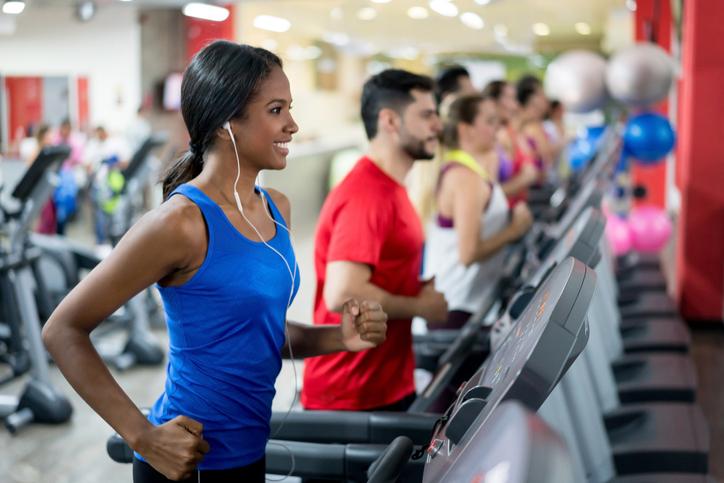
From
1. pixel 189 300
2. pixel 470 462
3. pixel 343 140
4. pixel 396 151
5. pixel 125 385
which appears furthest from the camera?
pixel 343 140

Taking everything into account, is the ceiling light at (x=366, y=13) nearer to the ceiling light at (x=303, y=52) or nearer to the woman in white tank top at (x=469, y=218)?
the ceiling light at (x=303, y=52)

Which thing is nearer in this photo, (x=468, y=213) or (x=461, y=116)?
(x=468, y=213)

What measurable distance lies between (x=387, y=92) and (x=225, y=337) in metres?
1.24

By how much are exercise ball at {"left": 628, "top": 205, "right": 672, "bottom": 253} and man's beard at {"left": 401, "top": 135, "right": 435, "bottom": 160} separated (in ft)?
13.2

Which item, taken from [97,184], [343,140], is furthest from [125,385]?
[343,140]

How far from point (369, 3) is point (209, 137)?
10708 millimetres

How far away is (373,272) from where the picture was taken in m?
2.21

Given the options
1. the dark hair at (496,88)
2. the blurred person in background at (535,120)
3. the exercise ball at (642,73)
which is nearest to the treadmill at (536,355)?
the dark hair at (496,88)

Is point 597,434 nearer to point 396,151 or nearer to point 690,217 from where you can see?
point 396,151

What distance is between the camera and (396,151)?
7.84 feet

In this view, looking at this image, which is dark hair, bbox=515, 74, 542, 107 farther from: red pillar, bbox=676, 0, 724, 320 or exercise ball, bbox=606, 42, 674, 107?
red pillar, bbox=676, 0, 724, 320

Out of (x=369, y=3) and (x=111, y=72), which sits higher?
(x=369, y=3)

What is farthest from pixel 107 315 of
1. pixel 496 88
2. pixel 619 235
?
pixel 619 235

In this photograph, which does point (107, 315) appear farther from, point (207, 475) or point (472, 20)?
point (472, 20)
